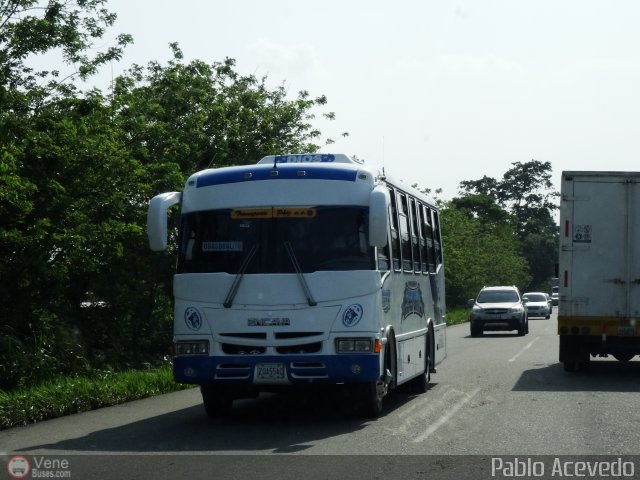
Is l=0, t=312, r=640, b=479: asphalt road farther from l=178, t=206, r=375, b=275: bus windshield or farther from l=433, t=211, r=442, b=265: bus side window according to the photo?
l=433, t=211, r=442, b=265: bus side window

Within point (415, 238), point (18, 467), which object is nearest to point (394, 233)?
point (415, 238)

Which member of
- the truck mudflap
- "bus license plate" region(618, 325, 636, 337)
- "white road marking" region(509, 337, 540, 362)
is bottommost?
"white road marking" region(509, 337, 540, 362)

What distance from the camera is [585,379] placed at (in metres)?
19.5

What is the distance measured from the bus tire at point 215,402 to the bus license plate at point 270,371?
3.69 feet

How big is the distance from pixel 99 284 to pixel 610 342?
9.73 meters

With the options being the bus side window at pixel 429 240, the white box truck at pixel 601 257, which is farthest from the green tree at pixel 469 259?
the bus side window at pixel 429 240

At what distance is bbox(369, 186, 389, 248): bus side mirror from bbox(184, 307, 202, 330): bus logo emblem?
7.11 feet

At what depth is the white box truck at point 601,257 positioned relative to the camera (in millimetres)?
19297

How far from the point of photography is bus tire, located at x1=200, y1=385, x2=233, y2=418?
13547mm

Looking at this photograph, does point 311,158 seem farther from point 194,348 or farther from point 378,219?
point 194,348

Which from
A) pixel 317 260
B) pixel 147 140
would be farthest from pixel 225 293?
pixel 147 140

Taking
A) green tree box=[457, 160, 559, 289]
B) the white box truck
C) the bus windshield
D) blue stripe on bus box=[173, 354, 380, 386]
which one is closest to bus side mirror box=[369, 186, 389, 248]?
the bus windshield

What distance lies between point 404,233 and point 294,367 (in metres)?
3.44

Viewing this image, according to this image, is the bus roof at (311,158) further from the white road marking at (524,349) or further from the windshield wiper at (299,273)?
the white road marking at (524,349)
